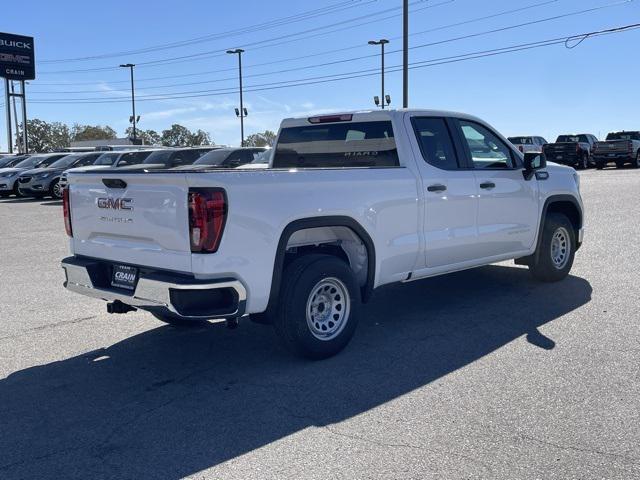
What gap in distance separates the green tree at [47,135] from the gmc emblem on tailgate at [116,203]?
384 ft

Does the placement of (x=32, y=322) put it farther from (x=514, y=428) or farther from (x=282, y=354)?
(x=514, y=428)

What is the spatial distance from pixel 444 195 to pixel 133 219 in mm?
2881

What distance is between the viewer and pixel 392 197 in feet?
18.9

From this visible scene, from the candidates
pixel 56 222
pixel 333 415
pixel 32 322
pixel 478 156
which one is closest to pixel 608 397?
pixel 333 415

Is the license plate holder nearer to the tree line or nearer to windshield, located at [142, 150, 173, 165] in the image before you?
windshield, located at [142, 150, 173, 165]

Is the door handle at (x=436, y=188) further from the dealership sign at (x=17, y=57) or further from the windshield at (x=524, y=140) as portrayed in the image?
the dealership sign at (x=17, y=57)

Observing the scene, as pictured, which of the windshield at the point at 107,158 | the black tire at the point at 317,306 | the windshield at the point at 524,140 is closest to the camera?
the black tire at the point at 317,306

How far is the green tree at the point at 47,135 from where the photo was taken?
114613mm

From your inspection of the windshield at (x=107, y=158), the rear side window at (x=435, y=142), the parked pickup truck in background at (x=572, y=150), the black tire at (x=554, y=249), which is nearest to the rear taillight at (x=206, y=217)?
the rear side window at (x=435, y=142)

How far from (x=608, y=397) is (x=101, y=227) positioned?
12.8 feet

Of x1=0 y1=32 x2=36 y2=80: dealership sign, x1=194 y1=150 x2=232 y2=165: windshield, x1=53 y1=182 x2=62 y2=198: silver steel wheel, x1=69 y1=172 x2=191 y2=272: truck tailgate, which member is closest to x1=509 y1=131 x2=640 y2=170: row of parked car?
x1=194 y1=150 x2=232 y2=165: windshield

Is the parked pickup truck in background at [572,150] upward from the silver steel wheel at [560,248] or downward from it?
upward

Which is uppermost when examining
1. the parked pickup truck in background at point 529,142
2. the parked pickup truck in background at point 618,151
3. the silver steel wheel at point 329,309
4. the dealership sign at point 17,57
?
the dealership sign at point 17,57

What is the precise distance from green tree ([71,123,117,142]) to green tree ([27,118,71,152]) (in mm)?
1577
